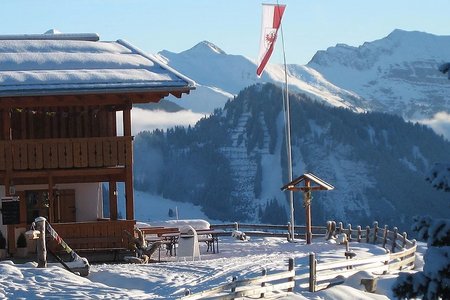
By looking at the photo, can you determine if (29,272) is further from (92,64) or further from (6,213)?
(92,64)

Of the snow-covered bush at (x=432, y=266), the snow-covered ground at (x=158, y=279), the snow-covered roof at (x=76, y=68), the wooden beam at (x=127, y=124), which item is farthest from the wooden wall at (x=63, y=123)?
the snow-covered bush at (x=432, y=266)

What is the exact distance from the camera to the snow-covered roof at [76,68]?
101 ft

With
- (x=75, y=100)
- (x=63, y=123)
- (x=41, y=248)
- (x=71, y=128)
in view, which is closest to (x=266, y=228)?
(x=71, y=128)

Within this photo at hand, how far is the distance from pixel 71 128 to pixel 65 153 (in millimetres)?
2585

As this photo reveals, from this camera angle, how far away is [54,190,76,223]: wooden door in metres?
34.3

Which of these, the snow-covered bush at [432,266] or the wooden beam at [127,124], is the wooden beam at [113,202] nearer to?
the wooden beam at [127,124]

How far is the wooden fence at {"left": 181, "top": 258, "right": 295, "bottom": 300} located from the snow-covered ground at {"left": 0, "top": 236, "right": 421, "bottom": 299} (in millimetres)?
321

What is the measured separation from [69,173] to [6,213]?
97.1 inches

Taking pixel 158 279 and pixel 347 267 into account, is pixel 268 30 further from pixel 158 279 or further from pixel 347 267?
pixel 158 279

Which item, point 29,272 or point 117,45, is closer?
point 29,272

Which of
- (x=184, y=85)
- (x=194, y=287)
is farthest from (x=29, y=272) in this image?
(x=184, y=85)

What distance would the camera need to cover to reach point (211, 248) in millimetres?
34875

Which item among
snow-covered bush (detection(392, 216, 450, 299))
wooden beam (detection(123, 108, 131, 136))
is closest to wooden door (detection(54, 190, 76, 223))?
wooden beam (detection(123, 108, 131, 136))

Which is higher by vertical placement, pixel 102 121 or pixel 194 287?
pixel 102 121
